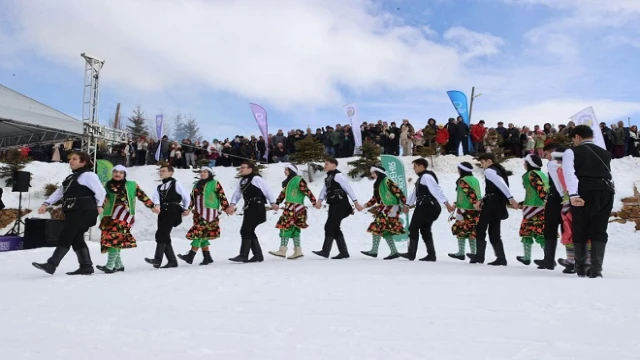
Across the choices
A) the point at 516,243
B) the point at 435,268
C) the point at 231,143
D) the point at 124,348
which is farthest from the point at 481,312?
the point at 231,143

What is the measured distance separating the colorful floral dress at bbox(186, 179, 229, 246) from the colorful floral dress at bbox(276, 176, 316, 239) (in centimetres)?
102

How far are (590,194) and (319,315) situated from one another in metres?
3.75

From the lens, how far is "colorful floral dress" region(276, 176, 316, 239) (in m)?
9.01

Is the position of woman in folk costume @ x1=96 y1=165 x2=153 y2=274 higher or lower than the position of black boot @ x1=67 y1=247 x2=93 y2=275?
higher

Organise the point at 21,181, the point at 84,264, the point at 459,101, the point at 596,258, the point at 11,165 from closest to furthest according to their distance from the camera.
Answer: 1. the point at 596,258
2. the point at 84,264
3. the point at 21,181
4. the point at 459,101
5. the point at 11,165

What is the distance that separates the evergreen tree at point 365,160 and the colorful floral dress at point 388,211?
37.4ft

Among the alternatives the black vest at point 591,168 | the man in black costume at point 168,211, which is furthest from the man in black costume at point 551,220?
the man in black costume at point 168,211

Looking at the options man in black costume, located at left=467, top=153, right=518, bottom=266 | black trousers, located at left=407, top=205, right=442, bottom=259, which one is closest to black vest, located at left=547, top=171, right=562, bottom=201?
man in black costume, located at left=467, top=153, right=518, bottom=266

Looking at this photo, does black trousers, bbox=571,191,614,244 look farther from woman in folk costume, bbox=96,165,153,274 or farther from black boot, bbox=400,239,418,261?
woman in folk costume, bbox=96,165,153,274

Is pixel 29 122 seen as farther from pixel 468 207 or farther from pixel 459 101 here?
pixel 459 101

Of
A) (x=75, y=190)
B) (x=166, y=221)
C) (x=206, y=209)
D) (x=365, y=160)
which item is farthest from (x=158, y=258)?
(x=365, y=160)

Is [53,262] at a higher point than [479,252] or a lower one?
lower

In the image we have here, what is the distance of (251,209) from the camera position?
856 centimetres

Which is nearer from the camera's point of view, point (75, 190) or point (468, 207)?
point (75, 190)
